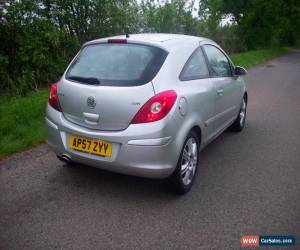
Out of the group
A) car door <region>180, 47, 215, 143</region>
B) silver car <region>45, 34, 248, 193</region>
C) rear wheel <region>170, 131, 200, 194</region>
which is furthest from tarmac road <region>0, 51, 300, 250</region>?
car door <region>180, 47, 215, 143</region>

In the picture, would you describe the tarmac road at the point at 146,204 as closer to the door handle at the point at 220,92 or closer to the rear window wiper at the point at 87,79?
the door handle at the point at 220,92

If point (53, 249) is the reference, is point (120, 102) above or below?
above

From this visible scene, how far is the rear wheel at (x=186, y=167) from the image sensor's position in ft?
12.6

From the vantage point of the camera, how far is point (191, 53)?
4293mm

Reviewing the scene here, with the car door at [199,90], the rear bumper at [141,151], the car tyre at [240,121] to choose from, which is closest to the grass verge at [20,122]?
the rear bumper at [141,151]

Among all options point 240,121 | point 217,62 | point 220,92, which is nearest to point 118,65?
point 220,92

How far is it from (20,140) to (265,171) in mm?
3580

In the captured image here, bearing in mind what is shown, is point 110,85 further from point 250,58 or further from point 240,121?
point 250,58

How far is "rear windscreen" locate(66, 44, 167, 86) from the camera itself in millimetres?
3680

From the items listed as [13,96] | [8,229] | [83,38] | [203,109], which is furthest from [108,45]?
[83,38]

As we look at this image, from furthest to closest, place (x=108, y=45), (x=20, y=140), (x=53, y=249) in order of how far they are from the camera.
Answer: (x=20, y=140)
(x=108, y=45)
(x=53, y=249)

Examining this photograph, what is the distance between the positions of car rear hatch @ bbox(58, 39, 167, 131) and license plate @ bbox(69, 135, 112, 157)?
0.48 ft

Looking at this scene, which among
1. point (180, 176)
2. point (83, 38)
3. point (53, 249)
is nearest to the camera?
point (53, 249)

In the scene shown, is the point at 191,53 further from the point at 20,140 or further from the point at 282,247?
the point at 20,140
